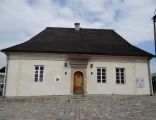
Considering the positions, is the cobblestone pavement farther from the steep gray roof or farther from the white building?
the steep gray roof

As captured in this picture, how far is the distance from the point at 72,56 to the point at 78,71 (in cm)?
155

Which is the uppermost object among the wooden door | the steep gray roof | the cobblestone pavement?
the steep gray roof

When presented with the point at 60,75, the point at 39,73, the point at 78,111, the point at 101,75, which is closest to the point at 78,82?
the point at 60,75

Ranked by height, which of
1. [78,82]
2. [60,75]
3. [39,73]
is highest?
[39,73]

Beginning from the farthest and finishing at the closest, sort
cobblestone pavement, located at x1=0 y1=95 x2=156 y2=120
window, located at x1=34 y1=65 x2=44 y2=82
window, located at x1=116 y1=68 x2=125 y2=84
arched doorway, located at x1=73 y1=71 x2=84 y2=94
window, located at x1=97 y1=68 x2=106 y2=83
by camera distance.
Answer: window, located at x1=116 y1=68 x2=125 y2=84
window, located at x1=97 y1=68 x2=106 y2=83
arched doorway, located at x1=73 y1=71 x2=84 y2=94
window, located at x1=34 y1=65 x2=44 y2=82
cobblestone pavement, located at x1=0 y1=95 x2=156 y2=120

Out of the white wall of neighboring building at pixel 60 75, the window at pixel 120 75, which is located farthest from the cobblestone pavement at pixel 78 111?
the window at pixel 120 75

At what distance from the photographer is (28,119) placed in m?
9.11

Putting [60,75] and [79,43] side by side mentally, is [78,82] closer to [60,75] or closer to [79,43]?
[60,75]

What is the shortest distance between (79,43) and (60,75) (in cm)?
423

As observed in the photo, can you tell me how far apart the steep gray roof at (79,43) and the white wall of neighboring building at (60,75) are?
1.88 feet

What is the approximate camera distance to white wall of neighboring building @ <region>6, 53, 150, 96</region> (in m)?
20.7

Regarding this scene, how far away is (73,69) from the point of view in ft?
70.0

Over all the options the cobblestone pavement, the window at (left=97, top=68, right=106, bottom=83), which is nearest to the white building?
the window at (left=97, top=68, right=106, bottom=83)

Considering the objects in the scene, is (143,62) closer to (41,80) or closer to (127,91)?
(127,91)
